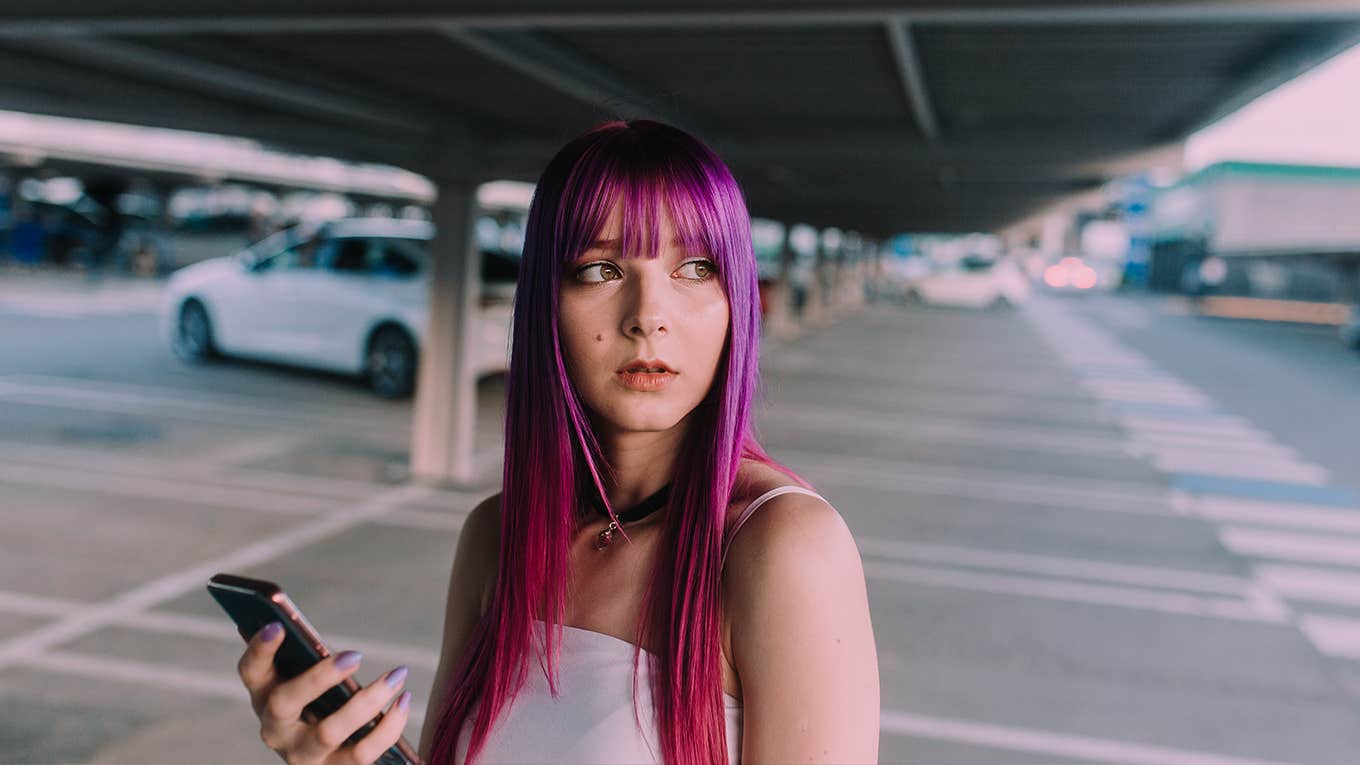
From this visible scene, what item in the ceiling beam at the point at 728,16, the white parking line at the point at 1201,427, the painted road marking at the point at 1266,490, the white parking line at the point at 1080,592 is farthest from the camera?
the white parking line at the point at 1201,427

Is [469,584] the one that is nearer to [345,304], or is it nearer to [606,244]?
[606,244]

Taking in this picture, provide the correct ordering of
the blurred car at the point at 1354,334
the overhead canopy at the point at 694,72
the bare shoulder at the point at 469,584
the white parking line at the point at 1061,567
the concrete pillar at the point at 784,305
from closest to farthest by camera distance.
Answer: the bare shoulder at the point at 469,584 < the overhead canopy at the point at 694,72 < the white parking line at the point at 1061,567 < the concrete pillar at the point at 784,305 < the blurred car at the point at 1354,334

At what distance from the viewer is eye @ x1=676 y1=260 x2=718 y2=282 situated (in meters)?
1.41

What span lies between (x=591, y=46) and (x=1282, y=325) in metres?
35.1

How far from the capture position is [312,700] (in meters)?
Answer: 1.25

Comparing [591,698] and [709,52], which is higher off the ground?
[709,52]

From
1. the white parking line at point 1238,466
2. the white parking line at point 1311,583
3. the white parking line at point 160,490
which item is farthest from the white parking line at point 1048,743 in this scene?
the white parking line at point 1238,466

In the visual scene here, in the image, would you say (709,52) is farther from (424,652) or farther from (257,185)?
(257,185)

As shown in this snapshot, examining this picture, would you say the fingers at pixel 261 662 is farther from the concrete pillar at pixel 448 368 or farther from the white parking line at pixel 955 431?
the white parking line at pixel 955 431

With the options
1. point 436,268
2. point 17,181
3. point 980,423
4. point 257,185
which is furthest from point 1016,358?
point 17,181

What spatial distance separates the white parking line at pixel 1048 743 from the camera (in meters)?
4.44

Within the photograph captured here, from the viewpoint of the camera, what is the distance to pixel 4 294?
70.7 feet

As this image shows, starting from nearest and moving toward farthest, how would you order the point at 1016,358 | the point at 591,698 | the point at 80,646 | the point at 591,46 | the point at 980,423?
the point at 591,698 → the point at 80,646 → the point at 591,46 → the point at 980,423 → the point at 1016,358

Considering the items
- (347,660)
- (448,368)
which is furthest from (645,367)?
(448,368)
